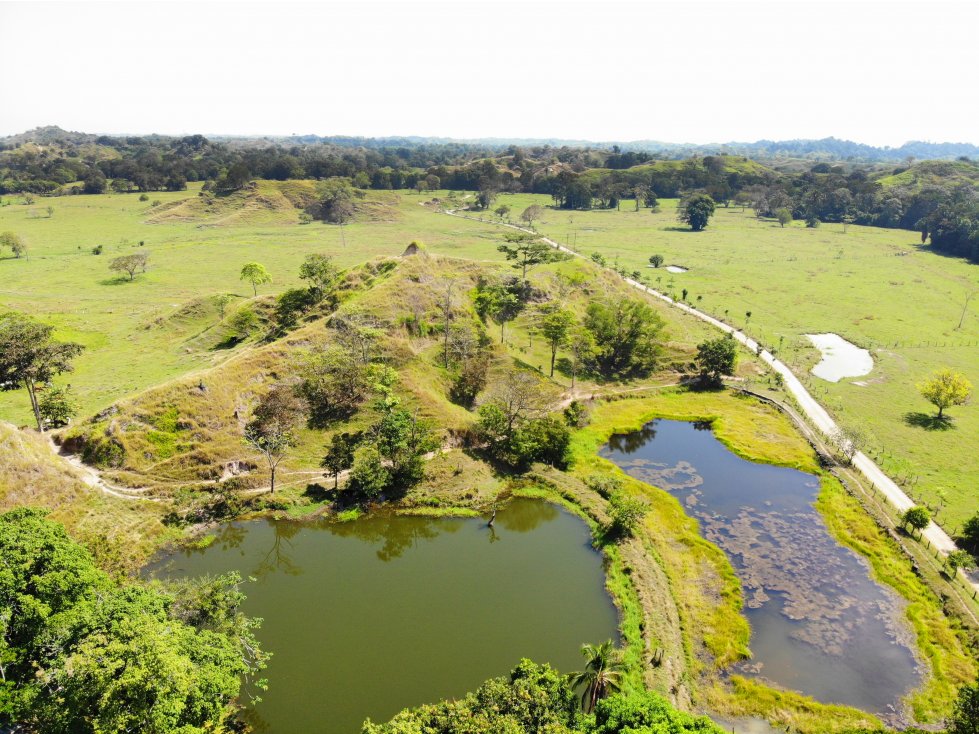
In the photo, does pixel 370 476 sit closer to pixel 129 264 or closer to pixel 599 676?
pixel 599 676

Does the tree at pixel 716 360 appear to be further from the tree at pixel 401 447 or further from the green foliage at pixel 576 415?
the tree at pixel 401 447

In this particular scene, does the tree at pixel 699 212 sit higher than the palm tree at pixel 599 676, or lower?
higher

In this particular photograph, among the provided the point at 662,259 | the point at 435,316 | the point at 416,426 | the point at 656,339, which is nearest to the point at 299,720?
the point at 416,426

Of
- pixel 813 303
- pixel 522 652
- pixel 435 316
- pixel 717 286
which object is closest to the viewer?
pixel 522 652

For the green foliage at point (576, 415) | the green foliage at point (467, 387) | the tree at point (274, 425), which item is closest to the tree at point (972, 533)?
the green foliage at point (576, 415)

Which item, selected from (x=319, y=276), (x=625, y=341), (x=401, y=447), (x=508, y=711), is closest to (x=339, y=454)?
(x=401, y=447)

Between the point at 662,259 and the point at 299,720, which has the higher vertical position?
the point at 662,259

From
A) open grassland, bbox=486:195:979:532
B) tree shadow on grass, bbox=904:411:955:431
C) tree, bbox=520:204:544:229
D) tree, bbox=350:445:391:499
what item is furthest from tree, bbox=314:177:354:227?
tree shadow on grass, bbox=904:411:955:431

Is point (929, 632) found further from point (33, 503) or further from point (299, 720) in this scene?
point (33, 503)
